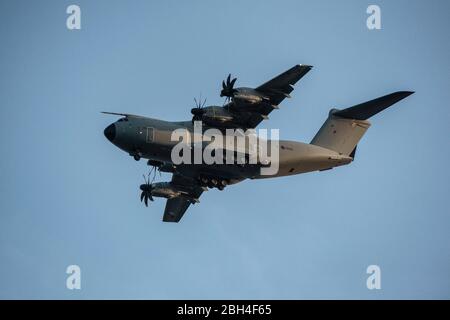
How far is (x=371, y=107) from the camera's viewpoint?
85.8 feet

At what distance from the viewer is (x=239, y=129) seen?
83.9ft

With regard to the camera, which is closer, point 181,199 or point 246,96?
point 246,96

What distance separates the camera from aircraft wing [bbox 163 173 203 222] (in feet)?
92.3

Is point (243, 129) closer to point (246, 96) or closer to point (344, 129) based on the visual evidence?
point (246, 96)

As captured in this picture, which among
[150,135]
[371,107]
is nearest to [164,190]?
[150,135]

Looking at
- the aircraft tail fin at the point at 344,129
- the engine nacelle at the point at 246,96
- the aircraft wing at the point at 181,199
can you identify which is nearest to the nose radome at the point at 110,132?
the engine nacelle at the point at 246,96

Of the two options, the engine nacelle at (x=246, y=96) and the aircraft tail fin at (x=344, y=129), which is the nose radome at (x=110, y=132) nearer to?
the engine nacelle at (x=246, y=96)

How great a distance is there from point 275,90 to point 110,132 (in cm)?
542

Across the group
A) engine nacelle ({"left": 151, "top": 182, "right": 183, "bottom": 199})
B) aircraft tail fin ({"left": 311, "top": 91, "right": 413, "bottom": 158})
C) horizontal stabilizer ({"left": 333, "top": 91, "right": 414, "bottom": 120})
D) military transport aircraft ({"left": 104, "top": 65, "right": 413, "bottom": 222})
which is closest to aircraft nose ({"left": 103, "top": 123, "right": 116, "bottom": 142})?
military transport aircraft ({"left": 104, "top": 65, "right": 413, "bottom": 222})

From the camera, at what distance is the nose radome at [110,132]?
24.0m
